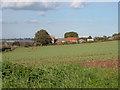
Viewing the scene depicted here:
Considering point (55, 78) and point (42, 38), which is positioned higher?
point (42, 38)

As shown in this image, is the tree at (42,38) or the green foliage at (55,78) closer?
the green foliage at (55,78)

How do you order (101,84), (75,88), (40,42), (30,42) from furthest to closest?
(40,42)
(30,42)
(101,84)
(75,88)

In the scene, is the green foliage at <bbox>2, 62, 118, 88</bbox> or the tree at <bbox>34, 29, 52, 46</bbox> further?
the tree at <bbox>34, 29, 52, 46</bbox>

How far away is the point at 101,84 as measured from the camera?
25.0ft

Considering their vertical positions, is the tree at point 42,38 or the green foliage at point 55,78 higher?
the tree at point 42,38

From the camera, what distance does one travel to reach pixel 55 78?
8.17m

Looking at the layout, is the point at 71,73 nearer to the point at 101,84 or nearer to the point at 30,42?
the point at 101,84

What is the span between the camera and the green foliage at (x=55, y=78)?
7504 millimetres

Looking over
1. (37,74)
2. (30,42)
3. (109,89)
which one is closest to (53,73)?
(37,74)

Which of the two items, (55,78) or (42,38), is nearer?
(55,78)

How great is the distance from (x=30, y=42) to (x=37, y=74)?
47.5 m

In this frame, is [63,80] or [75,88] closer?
[75,88]

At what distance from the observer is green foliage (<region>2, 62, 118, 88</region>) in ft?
24.6

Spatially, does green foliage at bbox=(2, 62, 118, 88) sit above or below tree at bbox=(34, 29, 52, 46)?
below
